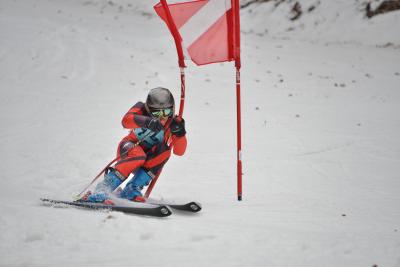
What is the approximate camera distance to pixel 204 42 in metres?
5.18

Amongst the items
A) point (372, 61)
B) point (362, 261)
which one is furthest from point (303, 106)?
point (362, 261)

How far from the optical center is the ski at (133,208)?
430cm

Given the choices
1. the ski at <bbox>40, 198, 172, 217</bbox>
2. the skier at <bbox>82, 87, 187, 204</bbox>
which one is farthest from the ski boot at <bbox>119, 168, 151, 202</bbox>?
the ski at <bbox>40, 198, 172, 217</bbox>

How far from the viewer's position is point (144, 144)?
5020 mm

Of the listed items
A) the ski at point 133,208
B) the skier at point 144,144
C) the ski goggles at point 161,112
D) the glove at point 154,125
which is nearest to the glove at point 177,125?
the skier at point 144,144

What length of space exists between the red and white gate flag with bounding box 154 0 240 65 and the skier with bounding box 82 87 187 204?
761 mm

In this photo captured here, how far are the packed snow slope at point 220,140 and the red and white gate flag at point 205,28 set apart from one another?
1832 mm

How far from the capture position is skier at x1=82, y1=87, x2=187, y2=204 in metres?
4.65

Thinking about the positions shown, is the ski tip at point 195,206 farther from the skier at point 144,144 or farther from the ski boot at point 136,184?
the ski boot at point 136,184

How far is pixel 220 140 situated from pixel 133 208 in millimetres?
4199

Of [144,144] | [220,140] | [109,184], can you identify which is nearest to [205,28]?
[144,144]

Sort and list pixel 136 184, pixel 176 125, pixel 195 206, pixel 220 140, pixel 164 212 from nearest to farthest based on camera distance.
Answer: pixel 164 212, pixel 195 206, pixel 176 125, pixel 136 184, pixel 220 140

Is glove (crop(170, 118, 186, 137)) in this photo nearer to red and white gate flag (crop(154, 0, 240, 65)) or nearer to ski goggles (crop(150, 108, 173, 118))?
ski goggles (crop(150, 108, 173, 118))

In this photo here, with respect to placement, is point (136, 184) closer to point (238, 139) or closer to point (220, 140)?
point (238, 139)
